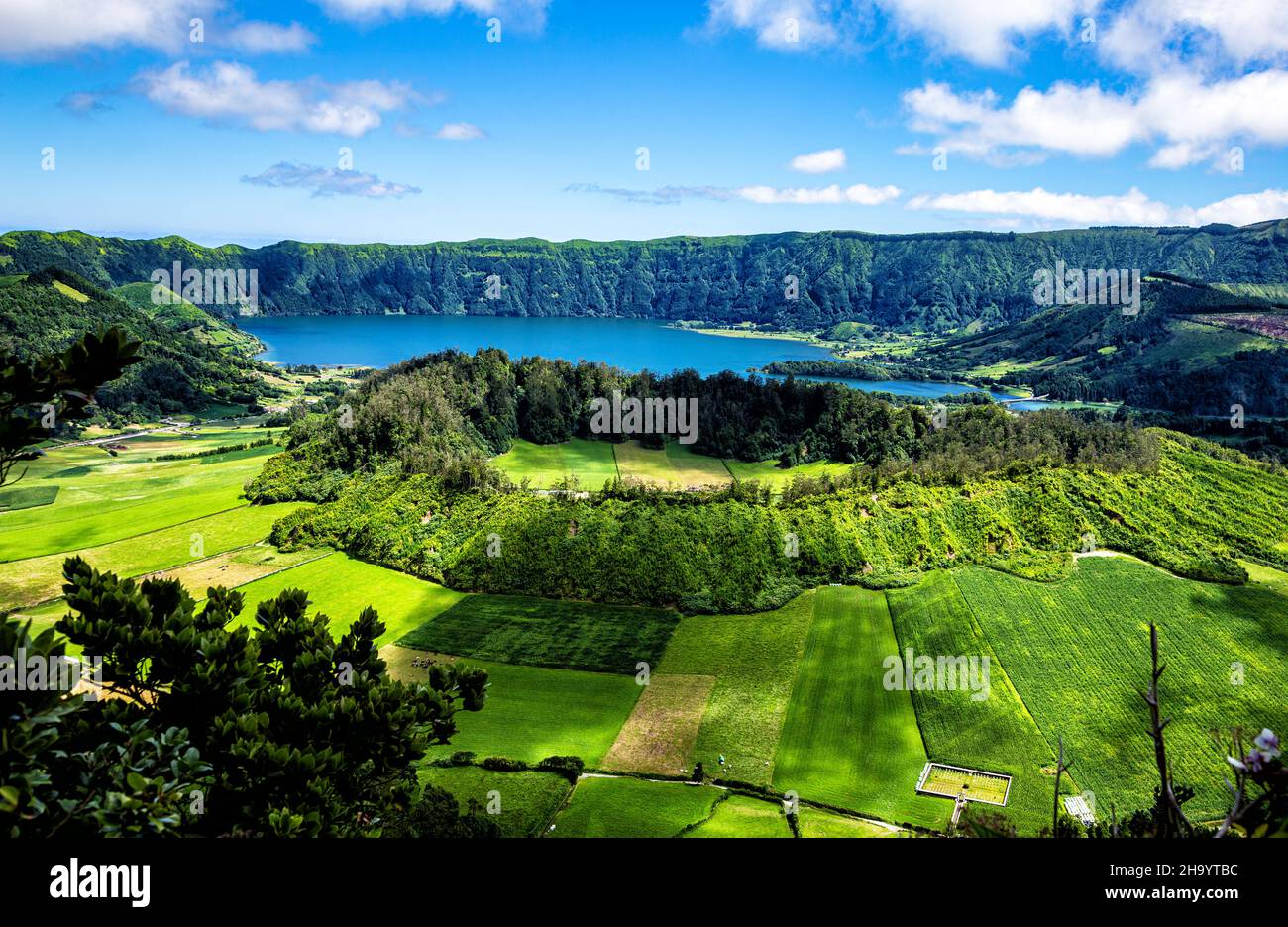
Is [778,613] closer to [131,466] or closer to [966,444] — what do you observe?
[966,444]

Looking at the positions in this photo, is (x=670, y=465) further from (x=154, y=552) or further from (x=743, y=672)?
(x=154, y=552)

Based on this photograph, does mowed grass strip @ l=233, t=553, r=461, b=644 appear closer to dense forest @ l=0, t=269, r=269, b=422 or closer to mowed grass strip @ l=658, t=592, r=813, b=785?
mowed grass strip @ l=658, t=592, r=813, b=785

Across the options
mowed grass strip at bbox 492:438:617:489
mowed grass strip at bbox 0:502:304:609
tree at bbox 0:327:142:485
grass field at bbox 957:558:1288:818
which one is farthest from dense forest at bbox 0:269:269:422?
tree at bbox 0:327:142:485

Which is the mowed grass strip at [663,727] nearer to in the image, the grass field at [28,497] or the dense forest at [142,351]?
the grass field at [28,497]

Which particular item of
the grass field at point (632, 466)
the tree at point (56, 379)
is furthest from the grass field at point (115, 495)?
the tree at point (56, 379)
